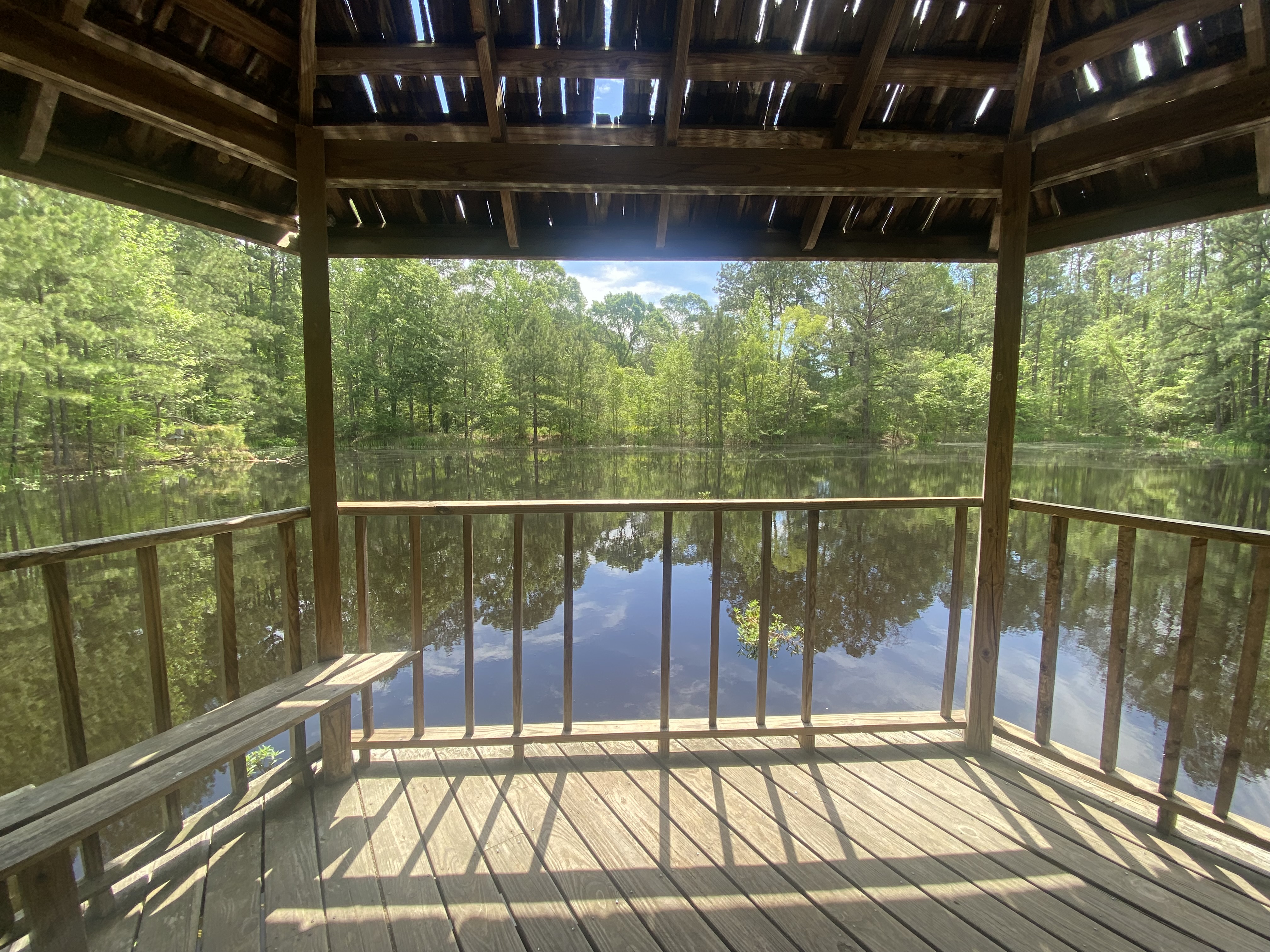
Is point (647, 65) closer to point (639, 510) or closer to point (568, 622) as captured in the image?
point (639, 510)

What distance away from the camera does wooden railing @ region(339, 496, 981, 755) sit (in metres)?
2.03

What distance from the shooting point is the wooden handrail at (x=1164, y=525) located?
1.54 m

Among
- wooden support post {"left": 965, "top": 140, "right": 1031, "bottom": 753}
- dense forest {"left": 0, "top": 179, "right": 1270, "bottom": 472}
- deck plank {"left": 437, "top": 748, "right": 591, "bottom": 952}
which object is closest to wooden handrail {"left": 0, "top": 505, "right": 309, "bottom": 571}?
deck plank {"left": 437, "top": 748, "right": 591, "bottom": 952}

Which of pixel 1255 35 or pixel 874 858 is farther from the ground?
pixel 1255 35

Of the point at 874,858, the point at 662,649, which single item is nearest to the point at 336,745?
the point at 662,649

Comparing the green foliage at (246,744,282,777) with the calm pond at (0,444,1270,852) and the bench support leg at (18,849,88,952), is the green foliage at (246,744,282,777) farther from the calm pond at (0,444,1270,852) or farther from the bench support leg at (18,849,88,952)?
the bench support leg at (18,849,88,952)

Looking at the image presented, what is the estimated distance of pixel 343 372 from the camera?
1559 centimetres

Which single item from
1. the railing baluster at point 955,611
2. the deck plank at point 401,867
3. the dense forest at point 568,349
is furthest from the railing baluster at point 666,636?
the dense forest at point 568,349

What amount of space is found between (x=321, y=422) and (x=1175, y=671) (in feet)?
10.1

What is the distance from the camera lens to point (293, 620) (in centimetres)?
200

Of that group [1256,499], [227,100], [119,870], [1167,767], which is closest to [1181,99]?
[1167,767]

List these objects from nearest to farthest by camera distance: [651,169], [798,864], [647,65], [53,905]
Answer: [53,905] < [798,864] < [647,65] < [651,169]

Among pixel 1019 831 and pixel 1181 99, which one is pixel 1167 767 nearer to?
pixel 1019 831

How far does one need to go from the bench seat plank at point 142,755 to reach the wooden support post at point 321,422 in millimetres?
189
